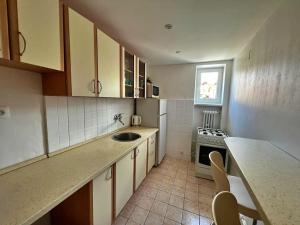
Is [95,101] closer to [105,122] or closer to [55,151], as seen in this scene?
[105,122]

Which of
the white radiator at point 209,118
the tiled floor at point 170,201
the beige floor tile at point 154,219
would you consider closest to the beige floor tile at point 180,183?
the tiled floor at point 170,201

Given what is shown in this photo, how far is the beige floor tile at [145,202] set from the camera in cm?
173

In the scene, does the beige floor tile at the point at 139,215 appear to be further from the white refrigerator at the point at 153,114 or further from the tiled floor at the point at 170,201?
the white refrigerator at the point at 153,114

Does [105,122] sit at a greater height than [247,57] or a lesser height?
lesser

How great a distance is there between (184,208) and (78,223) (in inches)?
48.4

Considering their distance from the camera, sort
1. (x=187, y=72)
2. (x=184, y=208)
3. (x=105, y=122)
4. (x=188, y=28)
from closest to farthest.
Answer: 1. (x=188, y=28)
2. (x=184, y=208)
3. (x=105, y=122)
4. (x=187, y=72)

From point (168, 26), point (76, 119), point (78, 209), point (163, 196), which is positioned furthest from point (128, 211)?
point (168, 26)

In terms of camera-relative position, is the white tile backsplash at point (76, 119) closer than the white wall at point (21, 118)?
No

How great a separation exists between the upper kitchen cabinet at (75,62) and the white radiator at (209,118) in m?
2.47

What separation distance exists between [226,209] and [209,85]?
281cm

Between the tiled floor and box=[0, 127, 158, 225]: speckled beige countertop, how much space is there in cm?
85

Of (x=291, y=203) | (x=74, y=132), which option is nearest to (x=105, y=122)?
(x=74, y=132)

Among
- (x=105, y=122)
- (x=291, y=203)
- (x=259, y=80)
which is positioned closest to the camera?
(x=291, y=203)

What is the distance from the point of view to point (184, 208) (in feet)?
5.65
